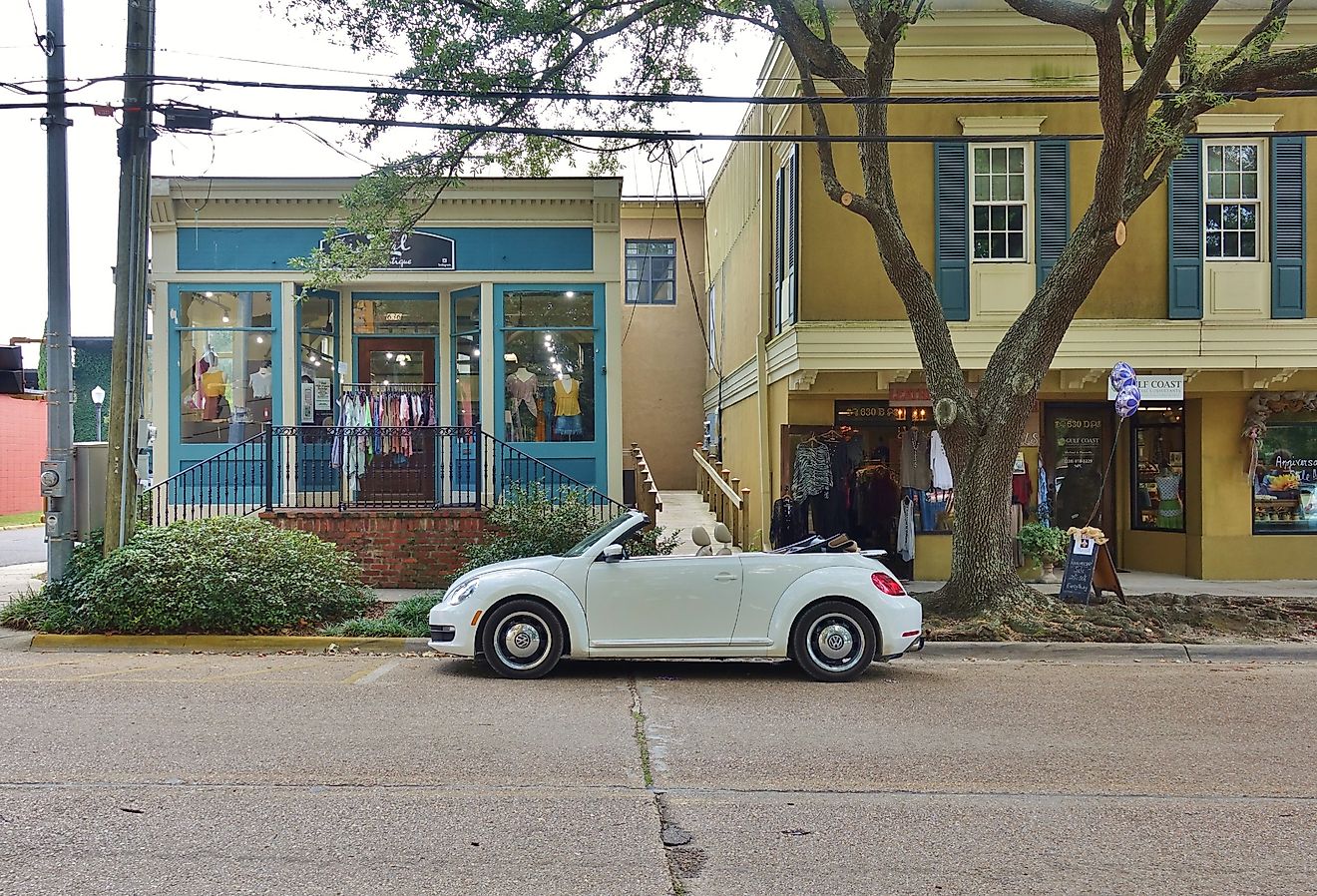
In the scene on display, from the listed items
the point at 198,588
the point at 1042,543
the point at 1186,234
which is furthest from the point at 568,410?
the point at 1186,234

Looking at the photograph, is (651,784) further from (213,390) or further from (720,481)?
(720,481)

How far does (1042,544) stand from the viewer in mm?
14000

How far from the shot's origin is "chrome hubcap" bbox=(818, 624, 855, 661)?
343 inches

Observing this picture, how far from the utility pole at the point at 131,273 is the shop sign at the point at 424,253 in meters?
4.31

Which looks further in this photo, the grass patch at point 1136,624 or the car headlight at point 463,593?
the grass patch at point 1136,624

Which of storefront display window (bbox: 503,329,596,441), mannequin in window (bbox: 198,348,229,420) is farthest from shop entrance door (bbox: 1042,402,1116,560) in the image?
mannequin in window (bbox: 198,348,229,420)

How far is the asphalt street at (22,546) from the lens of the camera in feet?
62.5

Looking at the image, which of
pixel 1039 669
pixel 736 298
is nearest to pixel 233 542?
pixel 1039 669

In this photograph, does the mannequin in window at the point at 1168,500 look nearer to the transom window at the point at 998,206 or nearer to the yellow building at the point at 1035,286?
the yellow building at the point at 1035,286

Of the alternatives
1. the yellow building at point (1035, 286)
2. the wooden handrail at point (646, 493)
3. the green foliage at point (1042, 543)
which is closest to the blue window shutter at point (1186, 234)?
the yellow building at point (1035, 286)

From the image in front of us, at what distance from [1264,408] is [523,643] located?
11.5 m

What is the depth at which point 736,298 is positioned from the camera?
65.9ft

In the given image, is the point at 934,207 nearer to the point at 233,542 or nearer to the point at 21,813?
the point at 233,542

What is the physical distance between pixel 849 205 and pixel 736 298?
8933 millimetres
